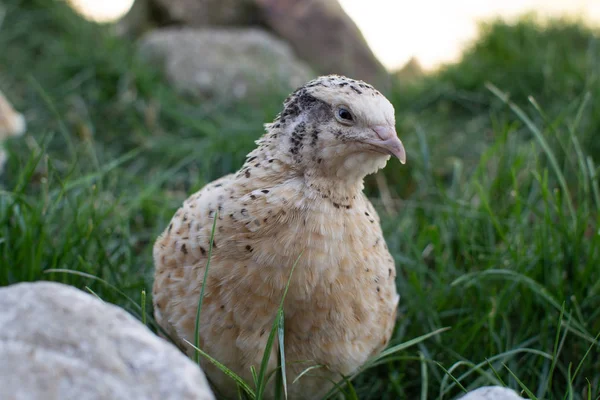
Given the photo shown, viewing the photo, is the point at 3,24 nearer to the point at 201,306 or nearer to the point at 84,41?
the point at 84,41

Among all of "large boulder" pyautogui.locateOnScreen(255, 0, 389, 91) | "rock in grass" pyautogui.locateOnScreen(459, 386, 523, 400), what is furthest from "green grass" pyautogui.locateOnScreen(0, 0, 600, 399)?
"large boulder" pyautogui.locateOnScreen(255, 0, 389, 91)

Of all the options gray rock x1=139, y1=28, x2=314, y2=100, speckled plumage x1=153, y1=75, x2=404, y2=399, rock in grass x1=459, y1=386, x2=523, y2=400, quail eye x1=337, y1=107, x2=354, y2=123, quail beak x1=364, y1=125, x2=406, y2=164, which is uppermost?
gray rock x1=139, y1=28, x2=314, y2=100

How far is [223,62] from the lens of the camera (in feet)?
16.9

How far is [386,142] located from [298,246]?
371 millimetres

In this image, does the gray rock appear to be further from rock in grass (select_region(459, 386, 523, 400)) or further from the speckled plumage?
rock in grass (select_region(459, 386, 523, 400))

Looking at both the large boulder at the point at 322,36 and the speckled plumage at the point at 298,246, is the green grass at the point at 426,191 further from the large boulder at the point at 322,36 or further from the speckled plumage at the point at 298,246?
the large boulder at the point at 322,36

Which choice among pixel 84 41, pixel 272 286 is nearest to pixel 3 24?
pixel 84 41

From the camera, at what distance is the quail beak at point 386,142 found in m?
1.80

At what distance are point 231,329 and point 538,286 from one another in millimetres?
1208

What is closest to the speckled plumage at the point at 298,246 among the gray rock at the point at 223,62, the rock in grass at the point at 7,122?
the rock in grass at the point at 7,122

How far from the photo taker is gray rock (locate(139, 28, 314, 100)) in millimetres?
4996

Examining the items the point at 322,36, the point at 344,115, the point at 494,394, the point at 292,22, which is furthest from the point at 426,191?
the point at 292,22

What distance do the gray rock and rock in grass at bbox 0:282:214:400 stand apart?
3.44 meters

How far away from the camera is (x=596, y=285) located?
2479 millimetres
